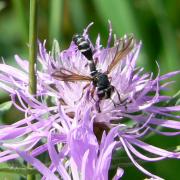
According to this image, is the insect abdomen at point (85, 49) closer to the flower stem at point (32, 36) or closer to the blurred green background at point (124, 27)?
the flower stem at point (32, 36)

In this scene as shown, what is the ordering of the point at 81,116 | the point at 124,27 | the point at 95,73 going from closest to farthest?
the point at 81,116, the point at 95,73, the point at 124,27

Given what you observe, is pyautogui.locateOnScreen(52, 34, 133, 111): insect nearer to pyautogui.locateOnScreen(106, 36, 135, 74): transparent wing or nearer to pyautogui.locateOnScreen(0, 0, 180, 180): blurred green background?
pyautogui.locateOnScreen(106, 36, 135, 74): transparent wing

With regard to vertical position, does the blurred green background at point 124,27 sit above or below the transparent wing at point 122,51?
above

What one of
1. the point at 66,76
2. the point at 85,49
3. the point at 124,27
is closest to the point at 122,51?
the point at 85,49

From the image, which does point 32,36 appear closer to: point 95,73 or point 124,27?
point 95,73

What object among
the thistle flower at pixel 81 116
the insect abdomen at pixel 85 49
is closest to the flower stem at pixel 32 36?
the thistle flower at pixel 81 116

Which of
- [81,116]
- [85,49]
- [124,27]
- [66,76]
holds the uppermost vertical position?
[124,27]
